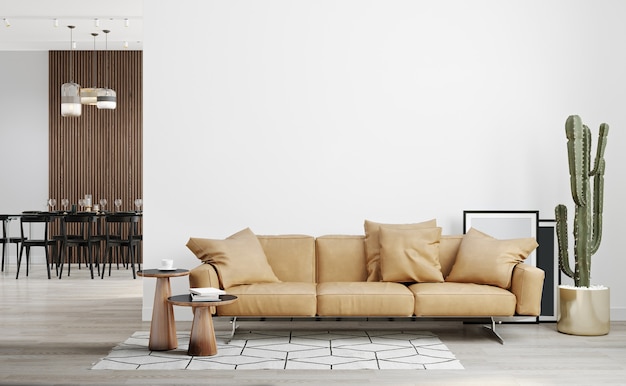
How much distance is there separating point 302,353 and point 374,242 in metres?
1.34

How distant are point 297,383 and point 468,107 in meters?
3.23

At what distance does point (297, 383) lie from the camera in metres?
4.23

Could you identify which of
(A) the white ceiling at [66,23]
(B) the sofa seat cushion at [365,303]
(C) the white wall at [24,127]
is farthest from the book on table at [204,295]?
(C) the white wall at [24,127]

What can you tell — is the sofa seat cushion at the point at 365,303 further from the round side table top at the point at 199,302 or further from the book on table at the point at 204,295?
the book on table at the point at 204,295

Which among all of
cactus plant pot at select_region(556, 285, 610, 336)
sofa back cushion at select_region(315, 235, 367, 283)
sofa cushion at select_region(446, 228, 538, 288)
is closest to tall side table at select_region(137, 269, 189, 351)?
sofa back cushion at select_region(315, 235, 367, 283)

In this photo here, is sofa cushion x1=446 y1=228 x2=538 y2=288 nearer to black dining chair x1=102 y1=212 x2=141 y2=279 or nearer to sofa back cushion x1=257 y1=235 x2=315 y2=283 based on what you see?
sofa back cushion x1=257 y1=235 x2=315 y2=283

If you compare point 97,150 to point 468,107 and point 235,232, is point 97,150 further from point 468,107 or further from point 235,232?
point 468,107

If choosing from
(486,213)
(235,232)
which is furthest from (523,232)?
(235,232)

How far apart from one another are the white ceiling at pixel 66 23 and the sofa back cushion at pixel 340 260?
429 centimetres

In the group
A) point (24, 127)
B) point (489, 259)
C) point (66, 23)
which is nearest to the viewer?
point (489, 259)

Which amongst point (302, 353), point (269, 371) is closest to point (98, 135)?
point (302, 353)

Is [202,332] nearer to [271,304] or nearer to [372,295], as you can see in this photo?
[271,304]

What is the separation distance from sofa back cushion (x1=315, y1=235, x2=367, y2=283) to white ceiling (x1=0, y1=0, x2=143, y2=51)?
4.29 metres

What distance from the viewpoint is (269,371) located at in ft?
14.8
